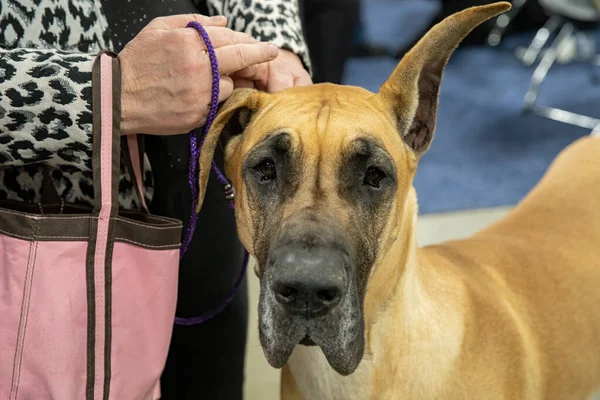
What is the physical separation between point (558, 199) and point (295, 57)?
0.89 m

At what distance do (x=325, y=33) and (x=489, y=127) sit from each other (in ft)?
4.49

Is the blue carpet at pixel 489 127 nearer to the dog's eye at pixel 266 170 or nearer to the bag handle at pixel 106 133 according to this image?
the dog's eye at pixel 266 170

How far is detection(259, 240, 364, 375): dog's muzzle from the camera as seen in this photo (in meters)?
1.02

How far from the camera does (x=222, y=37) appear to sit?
1.22 metres

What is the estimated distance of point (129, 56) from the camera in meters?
1.15

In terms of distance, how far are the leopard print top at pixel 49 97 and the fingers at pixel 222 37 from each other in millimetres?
227

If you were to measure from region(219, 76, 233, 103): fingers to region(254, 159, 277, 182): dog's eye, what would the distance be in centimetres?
15

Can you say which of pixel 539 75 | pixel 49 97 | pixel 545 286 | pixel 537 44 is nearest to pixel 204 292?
pixel 49 97

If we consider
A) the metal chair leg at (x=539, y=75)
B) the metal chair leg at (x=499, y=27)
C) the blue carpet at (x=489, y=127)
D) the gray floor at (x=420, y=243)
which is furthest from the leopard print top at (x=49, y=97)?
the metal chair leg at (x=499, y=27)

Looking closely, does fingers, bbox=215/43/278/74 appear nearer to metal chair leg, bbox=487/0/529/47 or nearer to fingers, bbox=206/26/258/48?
fingers, bbox=206/26/258/48

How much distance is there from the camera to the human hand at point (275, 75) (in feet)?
4.58

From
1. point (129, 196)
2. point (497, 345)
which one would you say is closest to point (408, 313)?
point (497, 345)

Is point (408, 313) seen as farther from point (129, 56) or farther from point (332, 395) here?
point (129, 56)

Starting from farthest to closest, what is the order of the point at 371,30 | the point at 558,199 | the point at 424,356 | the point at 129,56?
the point at 371,30
the point at 558,199
the point at 424,356
the point at 129,56
